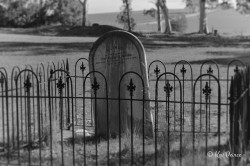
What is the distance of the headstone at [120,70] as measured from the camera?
6297mm

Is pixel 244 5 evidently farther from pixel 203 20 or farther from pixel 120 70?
pixel 120 70

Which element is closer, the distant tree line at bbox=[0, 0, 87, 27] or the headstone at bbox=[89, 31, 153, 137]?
the headstone at bbox=[89, 31, 153, 137]

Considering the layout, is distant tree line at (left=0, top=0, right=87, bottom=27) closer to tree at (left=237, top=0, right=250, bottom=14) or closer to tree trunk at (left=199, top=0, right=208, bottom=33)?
tree trunk at (left=199, top=0, right=208, bottom=33)

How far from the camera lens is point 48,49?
23.0 meters

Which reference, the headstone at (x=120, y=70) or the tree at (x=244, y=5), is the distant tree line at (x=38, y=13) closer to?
the tree at (x=244, y=5)

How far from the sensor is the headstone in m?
6.30

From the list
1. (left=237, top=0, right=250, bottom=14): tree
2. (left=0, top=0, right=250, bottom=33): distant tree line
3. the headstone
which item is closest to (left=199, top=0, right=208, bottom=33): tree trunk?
(left=237, top=0, right=250, bottom=14): tree

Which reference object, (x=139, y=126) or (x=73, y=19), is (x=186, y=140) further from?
(x=73, y=19)

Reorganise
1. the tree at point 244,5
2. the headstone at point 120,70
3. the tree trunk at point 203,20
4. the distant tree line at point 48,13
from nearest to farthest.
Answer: the headstone at point 120,70, the tree trunk at point 203,20, the tree at point 244,5, the distant tree line at point 48,13

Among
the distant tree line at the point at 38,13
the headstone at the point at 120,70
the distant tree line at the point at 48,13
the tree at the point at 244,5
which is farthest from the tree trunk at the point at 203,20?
the headstone at the point at 120,70

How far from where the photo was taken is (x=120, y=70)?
251 inches

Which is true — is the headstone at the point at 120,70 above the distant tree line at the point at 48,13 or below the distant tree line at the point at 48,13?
below

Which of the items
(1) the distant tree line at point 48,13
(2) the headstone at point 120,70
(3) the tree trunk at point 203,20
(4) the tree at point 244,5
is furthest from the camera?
(1) the distant tree line at point 48,13

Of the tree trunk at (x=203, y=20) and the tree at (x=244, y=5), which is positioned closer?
the tree trunk at (x=203, y=20)
